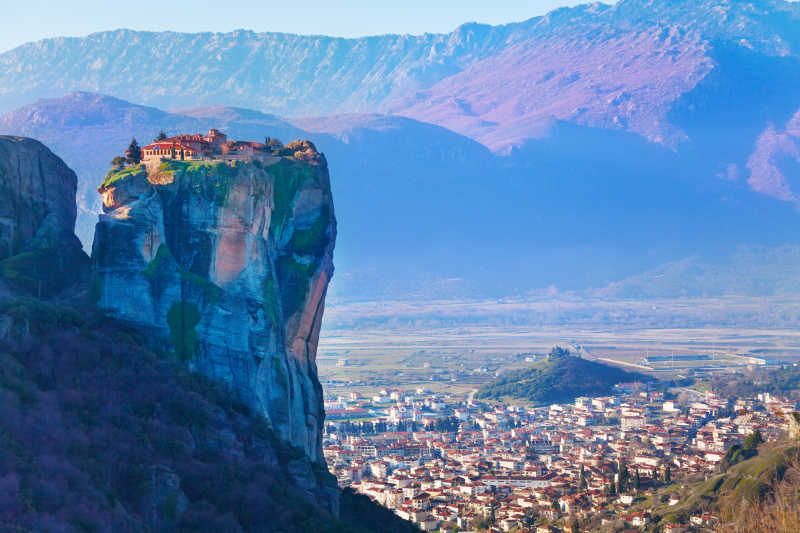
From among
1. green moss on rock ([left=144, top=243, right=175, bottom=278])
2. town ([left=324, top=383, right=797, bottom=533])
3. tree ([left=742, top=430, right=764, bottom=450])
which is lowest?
town ([left=324, top=383, right=797, bottom=533])

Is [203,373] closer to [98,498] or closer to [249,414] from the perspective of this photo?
[249,414]

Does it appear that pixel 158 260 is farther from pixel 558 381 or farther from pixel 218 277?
pixel 558 381

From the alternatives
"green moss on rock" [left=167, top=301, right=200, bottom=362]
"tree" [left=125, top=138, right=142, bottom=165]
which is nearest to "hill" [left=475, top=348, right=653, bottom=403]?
"tree" [left=125, top=138, right=142, bottom=165]

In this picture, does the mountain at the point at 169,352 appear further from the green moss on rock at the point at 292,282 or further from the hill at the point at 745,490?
the hill at the point at 745,490

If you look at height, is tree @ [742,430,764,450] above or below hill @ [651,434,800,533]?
above

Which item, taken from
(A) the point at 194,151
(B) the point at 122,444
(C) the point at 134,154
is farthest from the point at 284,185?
(B) the point at 122,444

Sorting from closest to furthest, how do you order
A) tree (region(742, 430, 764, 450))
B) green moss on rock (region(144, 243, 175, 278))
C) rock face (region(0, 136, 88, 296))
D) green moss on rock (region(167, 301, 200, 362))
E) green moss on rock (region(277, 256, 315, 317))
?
green moss on rock (region(167, 301, 200, 362))
green moss on rock (region(144, 243, 175, 278))
rock face (region(0, 136, 88, 296))
green moss on rock (region(277, 256, 315, 317))
tree (region(742, 430, 764, 450))

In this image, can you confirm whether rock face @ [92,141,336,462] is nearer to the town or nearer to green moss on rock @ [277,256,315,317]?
green moss on rock @ [277,256,315,317]
